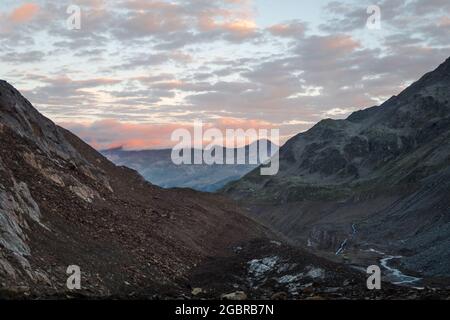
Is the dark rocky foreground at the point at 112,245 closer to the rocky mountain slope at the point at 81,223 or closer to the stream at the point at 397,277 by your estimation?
the rocky mountain slope at the point at 81,223

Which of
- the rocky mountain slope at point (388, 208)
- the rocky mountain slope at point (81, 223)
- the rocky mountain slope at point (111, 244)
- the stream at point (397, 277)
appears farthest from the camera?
the rocky mountain slope at point (388, 208)

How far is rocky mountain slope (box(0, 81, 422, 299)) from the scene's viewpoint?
25312 millimetres

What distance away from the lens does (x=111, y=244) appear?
34.1m

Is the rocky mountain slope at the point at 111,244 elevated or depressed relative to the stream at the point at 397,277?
elevated

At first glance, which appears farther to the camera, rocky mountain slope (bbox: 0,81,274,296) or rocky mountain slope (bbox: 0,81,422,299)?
rocky mountain slope (bbox: 0,81,274,296)

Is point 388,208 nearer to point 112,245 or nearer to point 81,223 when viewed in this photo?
point 112,245

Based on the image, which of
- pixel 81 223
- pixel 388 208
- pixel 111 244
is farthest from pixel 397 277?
pixel 388 208

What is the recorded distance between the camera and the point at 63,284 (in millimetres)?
24891

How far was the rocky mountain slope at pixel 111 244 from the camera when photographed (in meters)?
25.3

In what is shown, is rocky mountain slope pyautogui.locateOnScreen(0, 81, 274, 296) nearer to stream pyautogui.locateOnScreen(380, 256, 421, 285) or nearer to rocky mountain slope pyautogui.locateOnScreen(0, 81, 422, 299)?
rocky mountain slope pyautogui.locateOnScreen(0, 81, 422, 299)

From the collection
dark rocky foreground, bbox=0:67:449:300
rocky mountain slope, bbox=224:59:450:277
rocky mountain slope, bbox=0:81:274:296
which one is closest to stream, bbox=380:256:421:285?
rocky mountain slope, bbox=224:59:450:277

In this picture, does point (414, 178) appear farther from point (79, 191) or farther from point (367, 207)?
point (79, 191)

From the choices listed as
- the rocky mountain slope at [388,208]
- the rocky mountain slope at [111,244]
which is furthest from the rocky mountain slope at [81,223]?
the rocky mountain slope at [388,208]
